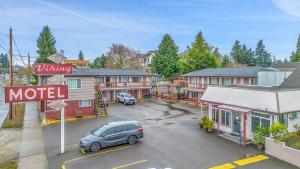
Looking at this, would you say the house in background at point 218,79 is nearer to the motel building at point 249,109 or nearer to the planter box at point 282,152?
the motel building at point 249,109

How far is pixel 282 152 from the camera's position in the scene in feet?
48.6

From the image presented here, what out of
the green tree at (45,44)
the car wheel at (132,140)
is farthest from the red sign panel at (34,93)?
the green tree at (45,44)

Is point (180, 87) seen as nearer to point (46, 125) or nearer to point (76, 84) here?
point (76, 84)

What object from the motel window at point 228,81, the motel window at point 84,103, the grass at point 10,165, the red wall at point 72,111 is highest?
the motel window at point 228,81

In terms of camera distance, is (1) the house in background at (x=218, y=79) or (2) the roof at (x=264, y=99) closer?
(2) the roof at (x=264, y=99)

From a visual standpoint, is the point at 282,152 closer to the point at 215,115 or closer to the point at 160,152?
the point at 160,152

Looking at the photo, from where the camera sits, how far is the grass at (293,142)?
1509 centimetres

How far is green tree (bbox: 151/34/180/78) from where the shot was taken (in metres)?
56.2

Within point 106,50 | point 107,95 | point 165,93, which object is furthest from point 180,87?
point 106,50

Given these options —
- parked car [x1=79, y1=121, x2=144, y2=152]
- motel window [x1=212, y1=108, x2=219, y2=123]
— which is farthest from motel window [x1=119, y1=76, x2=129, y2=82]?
parked car [x1=79, y1=121, x2=144, y2=152]

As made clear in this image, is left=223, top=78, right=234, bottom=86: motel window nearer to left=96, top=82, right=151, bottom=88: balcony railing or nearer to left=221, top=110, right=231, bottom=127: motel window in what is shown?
left=96, top=82, right=151, bottom=88: balcony railing

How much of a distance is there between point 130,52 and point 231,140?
55.1 meters

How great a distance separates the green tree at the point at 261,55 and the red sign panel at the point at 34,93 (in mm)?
78108

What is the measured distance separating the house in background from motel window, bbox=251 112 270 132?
14898 mm
